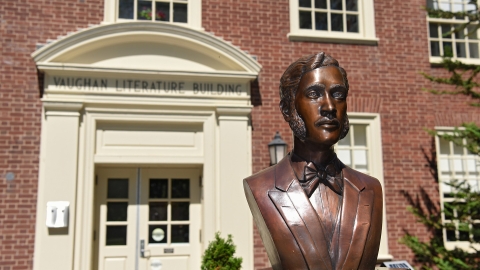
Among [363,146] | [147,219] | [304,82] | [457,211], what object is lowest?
[147,219]

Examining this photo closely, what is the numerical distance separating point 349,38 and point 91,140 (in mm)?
4754

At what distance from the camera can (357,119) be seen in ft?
26.8

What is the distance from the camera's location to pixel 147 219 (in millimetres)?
7449

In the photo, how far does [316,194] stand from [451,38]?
794 cm

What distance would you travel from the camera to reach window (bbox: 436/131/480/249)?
8.26 metres

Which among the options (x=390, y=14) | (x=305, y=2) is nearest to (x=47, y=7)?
(x=305, y=2)

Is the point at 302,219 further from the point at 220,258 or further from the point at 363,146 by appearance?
the point at 363,146

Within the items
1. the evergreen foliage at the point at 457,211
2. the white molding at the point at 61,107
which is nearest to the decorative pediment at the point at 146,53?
the white molding at the point at 61,107

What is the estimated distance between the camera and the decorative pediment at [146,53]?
7.06m

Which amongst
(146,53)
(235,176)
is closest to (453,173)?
(235,176)

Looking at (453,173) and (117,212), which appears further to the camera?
(453,173)

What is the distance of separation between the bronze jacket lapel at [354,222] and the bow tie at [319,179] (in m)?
0.05

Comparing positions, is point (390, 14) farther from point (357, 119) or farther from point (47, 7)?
point (47, 7)

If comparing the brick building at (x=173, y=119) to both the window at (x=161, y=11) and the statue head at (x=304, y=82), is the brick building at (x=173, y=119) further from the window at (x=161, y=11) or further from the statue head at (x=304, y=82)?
the statue head at (x=304, y=82)
